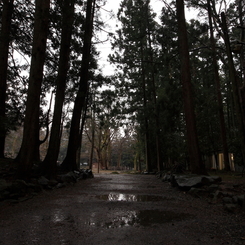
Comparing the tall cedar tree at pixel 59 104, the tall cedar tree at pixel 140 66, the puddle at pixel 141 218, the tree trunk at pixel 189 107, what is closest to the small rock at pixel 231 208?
the puddle at pixel 141 218

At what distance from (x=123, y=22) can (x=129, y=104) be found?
7.09 metres

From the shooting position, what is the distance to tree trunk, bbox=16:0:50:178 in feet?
18.7

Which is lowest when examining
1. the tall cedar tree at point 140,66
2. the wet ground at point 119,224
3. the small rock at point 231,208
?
the wet ground at point 119,224

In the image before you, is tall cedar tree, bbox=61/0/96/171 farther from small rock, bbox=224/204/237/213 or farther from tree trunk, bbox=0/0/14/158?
small rock, bbox=224/204/237/213

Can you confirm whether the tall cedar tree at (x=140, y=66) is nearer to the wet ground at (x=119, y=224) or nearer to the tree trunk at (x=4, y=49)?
the tree trunk at (x=4, y=49)

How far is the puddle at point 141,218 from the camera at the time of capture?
2.83 m

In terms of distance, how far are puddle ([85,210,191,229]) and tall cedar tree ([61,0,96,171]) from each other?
23.2 ft

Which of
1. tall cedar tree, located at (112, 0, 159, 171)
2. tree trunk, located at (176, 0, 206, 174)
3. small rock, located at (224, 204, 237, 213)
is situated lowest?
small rock, located at (224, 204, 237, 213)

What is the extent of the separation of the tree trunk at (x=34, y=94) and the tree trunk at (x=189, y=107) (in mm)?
4760

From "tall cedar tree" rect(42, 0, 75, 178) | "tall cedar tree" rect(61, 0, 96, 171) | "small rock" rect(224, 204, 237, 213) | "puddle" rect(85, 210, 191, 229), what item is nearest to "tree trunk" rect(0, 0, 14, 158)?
"tall cedar tree" rect(42, 0, 75, 178)

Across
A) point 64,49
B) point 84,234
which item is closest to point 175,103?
point 64,49

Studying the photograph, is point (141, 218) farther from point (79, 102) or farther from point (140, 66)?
point (140, 66)

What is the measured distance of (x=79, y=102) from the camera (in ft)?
35.7

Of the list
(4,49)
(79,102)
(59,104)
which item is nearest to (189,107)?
(59,104)
